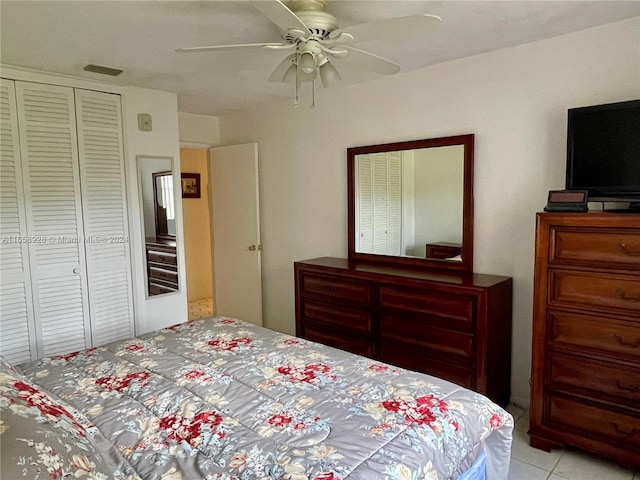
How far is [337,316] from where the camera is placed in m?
3.21

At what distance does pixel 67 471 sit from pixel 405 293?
2.19m

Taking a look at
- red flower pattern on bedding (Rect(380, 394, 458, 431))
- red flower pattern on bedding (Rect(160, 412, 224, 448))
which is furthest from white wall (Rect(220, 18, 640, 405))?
red flower pattern on bedding (Rect(160, 412, 224, 448))

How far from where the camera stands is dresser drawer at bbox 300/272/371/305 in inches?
119

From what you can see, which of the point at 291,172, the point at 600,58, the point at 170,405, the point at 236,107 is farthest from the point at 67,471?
the point at 236,107

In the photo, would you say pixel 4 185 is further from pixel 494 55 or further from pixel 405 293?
pixel 494 55

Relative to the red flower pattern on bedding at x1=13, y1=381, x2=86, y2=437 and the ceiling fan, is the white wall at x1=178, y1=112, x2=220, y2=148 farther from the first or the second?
the red flower pattern on bedding at x1=13, y1=381, x2=86, y2=437

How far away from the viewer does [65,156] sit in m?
3.08

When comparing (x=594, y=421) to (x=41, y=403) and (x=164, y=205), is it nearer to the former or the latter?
(x=41, y=403)

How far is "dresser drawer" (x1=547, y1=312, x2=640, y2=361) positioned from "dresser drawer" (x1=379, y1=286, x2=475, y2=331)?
457 millimetres

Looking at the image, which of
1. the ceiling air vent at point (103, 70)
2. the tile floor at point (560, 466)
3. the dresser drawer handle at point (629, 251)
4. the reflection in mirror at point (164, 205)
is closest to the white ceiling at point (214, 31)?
the ceiling air vent at point (103, 70)

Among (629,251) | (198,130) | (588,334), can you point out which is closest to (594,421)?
(588,334)

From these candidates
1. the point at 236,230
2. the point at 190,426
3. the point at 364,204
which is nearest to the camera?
the point at 190,426

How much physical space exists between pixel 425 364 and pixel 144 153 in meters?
2.75

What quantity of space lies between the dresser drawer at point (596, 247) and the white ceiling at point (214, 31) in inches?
43.9
